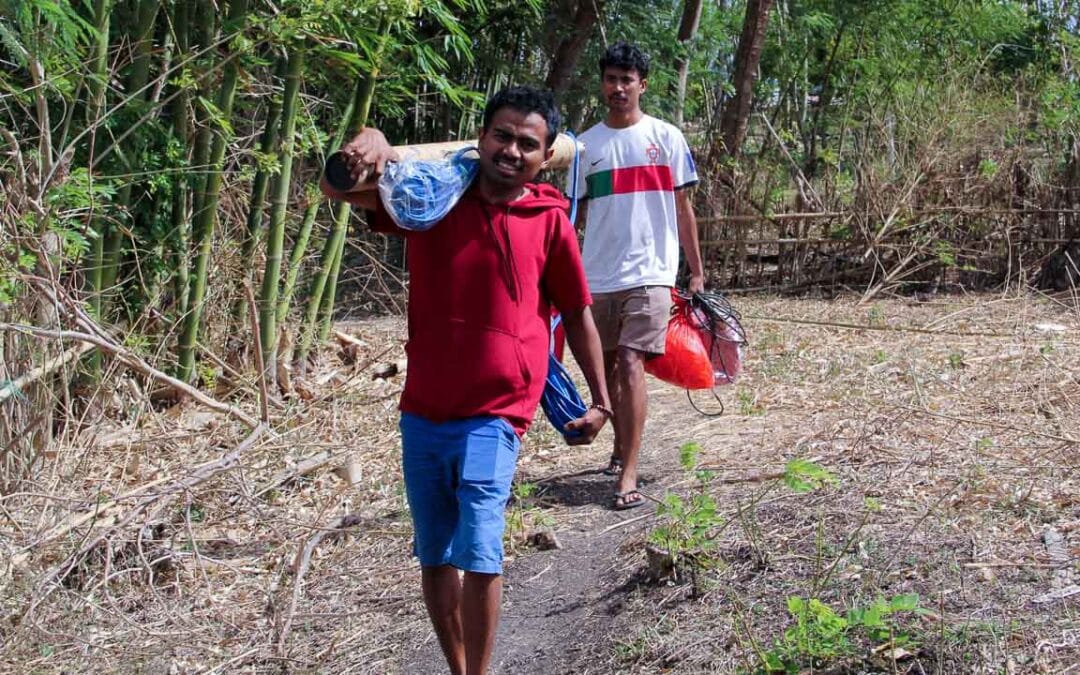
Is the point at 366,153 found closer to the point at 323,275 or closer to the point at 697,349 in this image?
the point at 697,349

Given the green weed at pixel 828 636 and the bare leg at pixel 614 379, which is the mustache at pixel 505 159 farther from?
the bare leg at pixel 614 379

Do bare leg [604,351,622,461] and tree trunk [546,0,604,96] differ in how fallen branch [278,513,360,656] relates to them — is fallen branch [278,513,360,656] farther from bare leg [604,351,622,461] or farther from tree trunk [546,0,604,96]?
tree trunk [546,0,604,96]

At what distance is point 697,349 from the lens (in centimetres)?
540

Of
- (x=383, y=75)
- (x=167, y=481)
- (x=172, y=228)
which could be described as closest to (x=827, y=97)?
(x=383, y=75)

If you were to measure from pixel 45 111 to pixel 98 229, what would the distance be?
123 cm

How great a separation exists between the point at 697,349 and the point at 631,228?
2.22 ft

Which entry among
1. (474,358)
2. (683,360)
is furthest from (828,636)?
(683,360)

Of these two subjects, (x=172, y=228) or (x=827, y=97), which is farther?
(x=827, y=97)

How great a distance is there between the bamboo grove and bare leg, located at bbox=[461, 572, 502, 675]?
2169 mm

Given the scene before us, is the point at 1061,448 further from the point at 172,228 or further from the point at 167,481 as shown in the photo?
the point at 172,228

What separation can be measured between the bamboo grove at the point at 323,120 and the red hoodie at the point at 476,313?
1799mm

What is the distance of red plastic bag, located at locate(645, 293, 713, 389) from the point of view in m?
5.31

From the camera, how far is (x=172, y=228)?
6.45m

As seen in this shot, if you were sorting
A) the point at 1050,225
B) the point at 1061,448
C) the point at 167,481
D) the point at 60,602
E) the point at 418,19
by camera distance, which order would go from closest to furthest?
the point at 60,602, the point at 1061,448, the point at 167,481, the point at 418,19, the point at 1050,225
